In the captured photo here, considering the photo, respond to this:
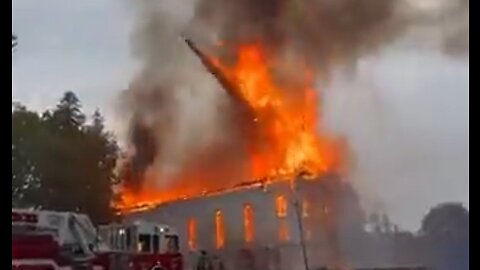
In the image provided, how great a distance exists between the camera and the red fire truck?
12.9 metres

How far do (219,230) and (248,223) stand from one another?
2.00m

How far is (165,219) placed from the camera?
38.3 m

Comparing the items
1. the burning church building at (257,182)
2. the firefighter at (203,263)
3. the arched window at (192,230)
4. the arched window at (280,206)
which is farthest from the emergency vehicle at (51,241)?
the arched window at (192,230)

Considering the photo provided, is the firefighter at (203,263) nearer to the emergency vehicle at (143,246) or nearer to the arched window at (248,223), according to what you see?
the emergency vehicle at (143,246)

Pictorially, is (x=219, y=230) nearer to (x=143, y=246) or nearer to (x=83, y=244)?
(x=143, y=246)

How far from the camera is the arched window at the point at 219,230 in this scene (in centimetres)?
3831

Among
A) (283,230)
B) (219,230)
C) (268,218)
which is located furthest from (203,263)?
(219,230)

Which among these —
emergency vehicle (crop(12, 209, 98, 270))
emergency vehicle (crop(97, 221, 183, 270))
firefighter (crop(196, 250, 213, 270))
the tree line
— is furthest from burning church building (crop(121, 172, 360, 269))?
emergency vehicle (crop(12, 209, 98, 270))

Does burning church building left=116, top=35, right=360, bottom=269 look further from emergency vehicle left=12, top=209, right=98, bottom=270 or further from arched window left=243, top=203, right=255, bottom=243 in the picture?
emergency vehicle left=12, top=209, right=98, bottom=270

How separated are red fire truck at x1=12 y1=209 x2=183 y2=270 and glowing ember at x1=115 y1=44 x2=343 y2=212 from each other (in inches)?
608

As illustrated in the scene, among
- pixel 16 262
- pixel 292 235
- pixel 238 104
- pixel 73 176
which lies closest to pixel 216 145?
pixel 238 104

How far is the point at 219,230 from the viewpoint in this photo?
38875mm

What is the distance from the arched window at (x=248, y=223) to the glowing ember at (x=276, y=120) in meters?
1.59

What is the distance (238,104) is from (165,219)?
7.04 m
